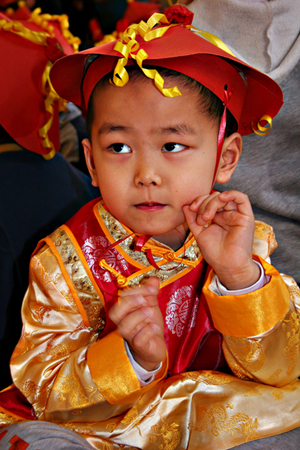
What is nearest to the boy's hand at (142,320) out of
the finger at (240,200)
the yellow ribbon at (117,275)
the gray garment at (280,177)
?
the yellow ribbon at (117,275)

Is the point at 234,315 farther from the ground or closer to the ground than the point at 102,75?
closer to the ground

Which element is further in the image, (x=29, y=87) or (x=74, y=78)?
(x=29, y=87)

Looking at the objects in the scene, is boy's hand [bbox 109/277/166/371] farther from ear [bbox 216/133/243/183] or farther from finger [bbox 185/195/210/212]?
ear [bbox 216/133/243/183]

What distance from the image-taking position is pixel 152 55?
707mm

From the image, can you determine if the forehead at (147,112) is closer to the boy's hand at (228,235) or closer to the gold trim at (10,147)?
the boy's hand at (228,235)

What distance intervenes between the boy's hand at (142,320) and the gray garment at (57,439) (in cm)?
20

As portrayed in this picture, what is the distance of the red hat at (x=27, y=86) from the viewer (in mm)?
987

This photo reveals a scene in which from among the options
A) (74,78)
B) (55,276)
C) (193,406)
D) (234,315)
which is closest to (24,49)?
(74,78)

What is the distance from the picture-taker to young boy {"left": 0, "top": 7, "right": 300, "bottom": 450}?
754 millimetres

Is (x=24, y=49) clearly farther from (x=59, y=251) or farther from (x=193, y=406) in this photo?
(x=193, y=406)

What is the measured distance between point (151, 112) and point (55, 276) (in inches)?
16.7

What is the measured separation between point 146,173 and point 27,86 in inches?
19.7

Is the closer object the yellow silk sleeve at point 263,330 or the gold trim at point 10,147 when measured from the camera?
the yellow silk sleeve at point 263,330

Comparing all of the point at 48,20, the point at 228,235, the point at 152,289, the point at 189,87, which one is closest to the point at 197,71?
the point at 189,87
